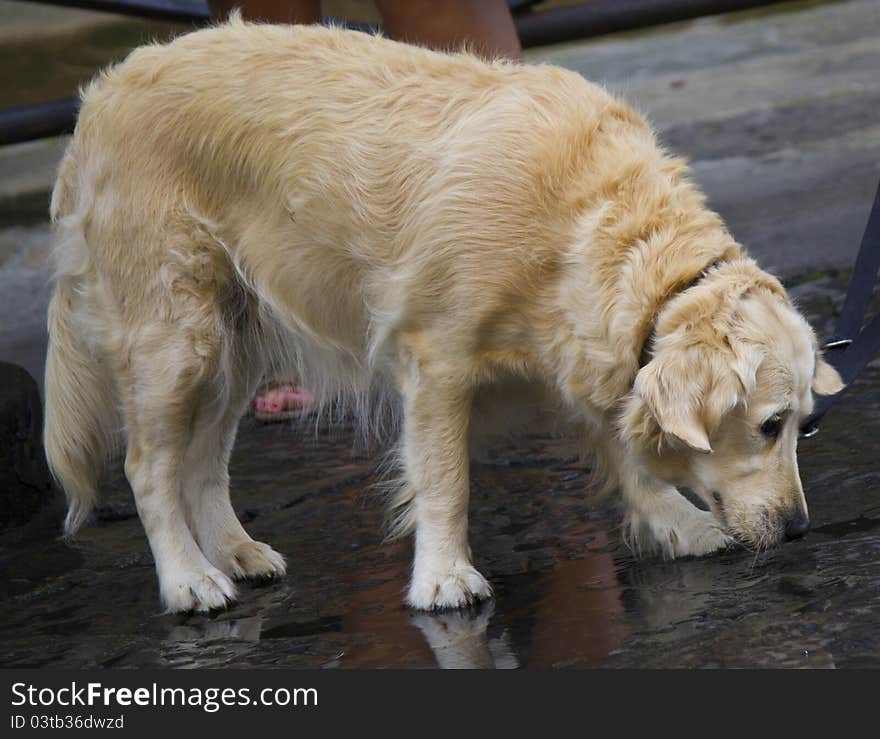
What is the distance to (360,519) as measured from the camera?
15.1 ft

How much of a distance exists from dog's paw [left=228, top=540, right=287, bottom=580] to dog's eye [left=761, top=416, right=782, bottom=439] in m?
1.49

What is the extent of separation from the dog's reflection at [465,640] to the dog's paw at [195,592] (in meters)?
0.60

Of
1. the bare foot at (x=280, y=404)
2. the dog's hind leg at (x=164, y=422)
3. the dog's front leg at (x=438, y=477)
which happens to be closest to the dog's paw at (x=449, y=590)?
the dog's front leg at (x=438, y=477)

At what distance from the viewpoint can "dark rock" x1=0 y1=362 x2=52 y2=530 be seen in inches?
192

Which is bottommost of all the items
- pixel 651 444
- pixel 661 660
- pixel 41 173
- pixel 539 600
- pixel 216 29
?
pixel 661 660

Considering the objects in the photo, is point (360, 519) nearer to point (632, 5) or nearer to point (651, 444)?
point (651, 444)

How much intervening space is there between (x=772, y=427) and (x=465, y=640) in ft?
3.04

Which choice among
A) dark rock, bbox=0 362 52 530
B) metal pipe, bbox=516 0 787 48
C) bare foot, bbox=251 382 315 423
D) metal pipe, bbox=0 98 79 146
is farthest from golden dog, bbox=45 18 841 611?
metal pipe, bbox=516 0 787 48

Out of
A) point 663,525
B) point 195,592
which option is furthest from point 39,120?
point 663,525

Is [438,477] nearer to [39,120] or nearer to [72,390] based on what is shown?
[72,390]

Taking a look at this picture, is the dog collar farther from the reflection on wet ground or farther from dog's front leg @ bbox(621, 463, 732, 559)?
the reflection on wet ground

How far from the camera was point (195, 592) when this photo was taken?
13.1 feet

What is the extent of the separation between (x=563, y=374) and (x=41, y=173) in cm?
611

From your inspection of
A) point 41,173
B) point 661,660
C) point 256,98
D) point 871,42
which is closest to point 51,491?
point 256,98
